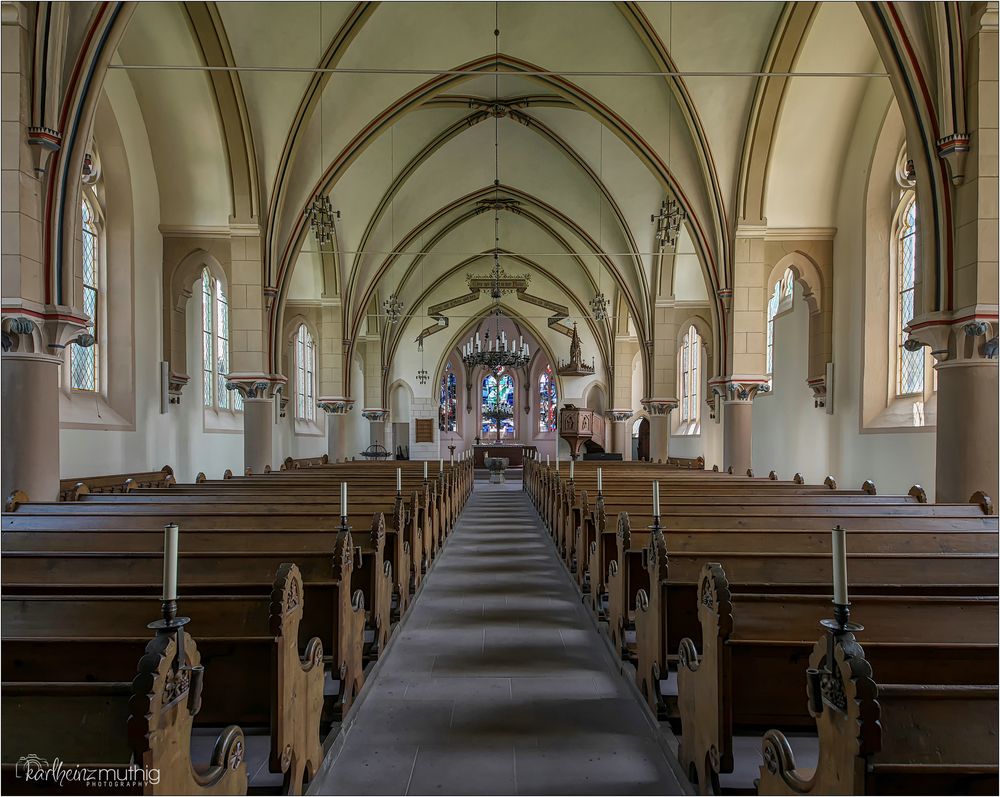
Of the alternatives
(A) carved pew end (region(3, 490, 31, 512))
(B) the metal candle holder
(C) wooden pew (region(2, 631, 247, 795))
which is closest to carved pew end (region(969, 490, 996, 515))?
(B) the metal candle holder

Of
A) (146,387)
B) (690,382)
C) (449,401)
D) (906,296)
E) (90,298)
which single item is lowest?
(146,387)

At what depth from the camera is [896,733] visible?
1995 mm

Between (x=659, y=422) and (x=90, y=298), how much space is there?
1513 cm

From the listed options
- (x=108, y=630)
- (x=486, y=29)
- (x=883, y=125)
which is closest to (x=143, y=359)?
(x=486, y=29)

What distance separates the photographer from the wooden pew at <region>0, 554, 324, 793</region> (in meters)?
2.72

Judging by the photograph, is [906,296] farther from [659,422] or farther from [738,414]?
[659,422]

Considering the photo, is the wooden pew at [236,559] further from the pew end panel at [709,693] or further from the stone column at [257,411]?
the stone column at [257,411]

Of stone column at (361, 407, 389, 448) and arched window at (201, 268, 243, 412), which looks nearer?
arched window at (201, 268, 243, 412)

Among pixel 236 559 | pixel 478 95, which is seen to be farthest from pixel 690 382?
pixel 236 559

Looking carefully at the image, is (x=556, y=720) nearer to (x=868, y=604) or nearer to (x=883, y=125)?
(x=868, y=604)

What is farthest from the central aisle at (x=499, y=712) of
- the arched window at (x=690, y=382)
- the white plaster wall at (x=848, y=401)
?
the arched window at (x=690, y=382)

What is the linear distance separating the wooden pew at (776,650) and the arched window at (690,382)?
18523 mm

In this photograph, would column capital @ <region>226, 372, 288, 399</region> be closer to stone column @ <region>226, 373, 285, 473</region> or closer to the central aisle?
stone column @ <region>226, 373, 285, 473</region>

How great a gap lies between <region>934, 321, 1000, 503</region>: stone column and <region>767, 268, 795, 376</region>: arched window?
8.11 meters
